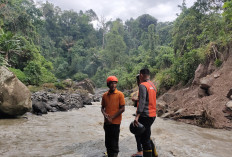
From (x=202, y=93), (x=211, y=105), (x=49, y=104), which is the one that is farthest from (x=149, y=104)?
(x=49, y=104)

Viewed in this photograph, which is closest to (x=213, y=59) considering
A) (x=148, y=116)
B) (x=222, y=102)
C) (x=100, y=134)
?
(x=222, y=102)

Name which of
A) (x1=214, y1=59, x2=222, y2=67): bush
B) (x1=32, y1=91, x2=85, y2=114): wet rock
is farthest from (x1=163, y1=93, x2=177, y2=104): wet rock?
(x1=32, y1=91, x2=85, y2=114): wet rock

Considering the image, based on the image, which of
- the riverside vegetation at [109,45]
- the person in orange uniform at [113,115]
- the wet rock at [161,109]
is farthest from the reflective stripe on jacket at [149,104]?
the wet rock at [161,109]

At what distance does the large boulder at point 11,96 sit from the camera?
22.7 ft

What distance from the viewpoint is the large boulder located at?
6.93 meters

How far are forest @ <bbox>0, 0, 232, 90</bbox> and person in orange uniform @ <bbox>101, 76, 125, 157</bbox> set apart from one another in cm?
391

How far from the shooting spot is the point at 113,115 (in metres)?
3.15

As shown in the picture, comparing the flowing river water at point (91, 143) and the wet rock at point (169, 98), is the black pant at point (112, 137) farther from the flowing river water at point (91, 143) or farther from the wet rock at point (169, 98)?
the wet rock at point (169, 98)

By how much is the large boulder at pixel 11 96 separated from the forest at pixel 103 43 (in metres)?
2.31

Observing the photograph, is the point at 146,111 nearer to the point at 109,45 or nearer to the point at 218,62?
the point at 218,62

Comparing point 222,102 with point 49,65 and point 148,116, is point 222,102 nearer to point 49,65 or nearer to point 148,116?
point 148,116

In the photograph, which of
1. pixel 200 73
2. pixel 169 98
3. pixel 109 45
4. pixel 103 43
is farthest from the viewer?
pixel 103 43

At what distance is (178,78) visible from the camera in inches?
548

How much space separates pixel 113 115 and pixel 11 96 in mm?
5524
